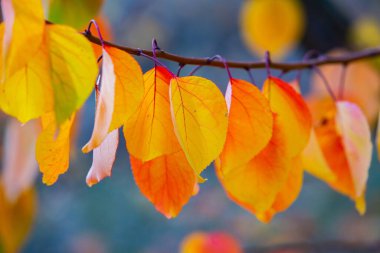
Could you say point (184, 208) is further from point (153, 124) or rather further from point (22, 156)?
point (153, 124)

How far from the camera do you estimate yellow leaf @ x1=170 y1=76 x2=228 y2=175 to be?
1.49 ft

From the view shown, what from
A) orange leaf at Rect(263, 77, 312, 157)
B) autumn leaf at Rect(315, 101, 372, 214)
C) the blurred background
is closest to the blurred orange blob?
autumn leaf at Rect(315, 101, 372, 214)

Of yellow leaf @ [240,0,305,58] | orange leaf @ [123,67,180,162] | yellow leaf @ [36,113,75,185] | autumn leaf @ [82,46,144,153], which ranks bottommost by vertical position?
yellow leaf @ [240,0,305,58]

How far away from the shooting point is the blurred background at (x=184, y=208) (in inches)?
98.4

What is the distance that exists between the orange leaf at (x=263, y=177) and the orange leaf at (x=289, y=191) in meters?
0.04

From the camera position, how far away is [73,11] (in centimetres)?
72

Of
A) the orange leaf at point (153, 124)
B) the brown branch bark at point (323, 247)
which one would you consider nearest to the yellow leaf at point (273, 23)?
the brown branch bark at point (323, 247)

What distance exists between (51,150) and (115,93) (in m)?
0.07

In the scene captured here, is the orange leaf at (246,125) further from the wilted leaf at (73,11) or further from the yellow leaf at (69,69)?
the wilted leaf at (73,11)

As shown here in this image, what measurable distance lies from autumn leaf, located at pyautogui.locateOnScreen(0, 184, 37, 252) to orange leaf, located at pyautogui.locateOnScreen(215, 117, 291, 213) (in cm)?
55

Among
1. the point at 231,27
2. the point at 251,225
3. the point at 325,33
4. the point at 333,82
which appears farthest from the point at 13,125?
the point at 231,27

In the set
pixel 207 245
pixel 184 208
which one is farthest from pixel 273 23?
pixel 184 208

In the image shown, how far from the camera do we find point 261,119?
0.50m

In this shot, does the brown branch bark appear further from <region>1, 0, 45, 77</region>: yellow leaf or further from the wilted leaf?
<region>1, 0, 45, 77</region>: yellow leaf
